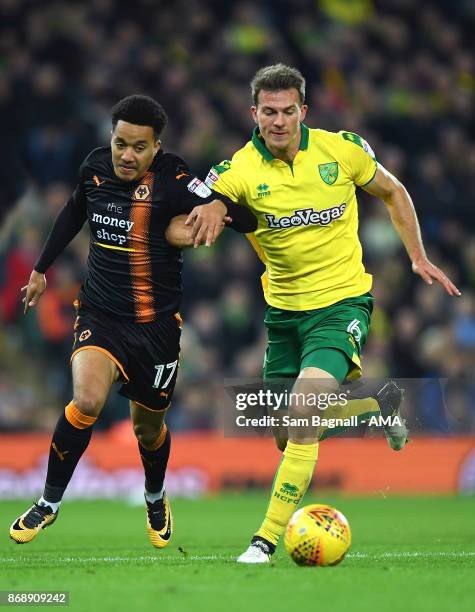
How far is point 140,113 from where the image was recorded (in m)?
6.80

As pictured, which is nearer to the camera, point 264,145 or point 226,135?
point 264,145

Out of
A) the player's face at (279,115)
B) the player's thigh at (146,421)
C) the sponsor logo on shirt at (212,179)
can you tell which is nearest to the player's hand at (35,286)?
the player's thigh at (146,421)

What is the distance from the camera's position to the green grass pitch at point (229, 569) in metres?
4.86

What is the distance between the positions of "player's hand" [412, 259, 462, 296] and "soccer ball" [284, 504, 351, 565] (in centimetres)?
145

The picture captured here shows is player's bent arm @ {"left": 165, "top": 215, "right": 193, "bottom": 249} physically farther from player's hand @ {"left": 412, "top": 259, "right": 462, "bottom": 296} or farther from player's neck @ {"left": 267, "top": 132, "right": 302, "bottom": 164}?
player's hand @ {"left": 412, "top": 259, "right": 462, "bottom": 296}

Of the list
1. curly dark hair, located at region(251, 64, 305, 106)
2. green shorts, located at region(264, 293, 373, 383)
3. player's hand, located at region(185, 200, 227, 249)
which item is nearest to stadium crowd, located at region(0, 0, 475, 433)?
green shorts, located at region(264, 293, 373, 383)

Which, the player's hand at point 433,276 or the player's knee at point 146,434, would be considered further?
the player's knee at point 146,434

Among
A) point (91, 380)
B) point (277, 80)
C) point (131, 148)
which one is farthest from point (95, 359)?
point (277, 80)

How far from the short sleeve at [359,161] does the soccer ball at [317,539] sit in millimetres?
2033

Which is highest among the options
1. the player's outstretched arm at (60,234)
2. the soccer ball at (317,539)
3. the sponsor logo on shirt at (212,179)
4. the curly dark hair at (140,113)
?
the curly dark hair at (140,113)

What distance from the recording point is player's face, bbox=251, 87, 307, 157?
6754 millimetres

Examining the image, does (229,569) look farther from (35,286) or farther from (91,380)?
(35,286)

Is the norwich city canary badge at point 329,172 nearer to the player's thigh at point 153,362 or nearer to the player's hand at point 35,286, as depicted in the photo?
the player's thigh at point 153,362

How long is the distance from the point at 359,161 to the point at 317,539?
88.4 inches
